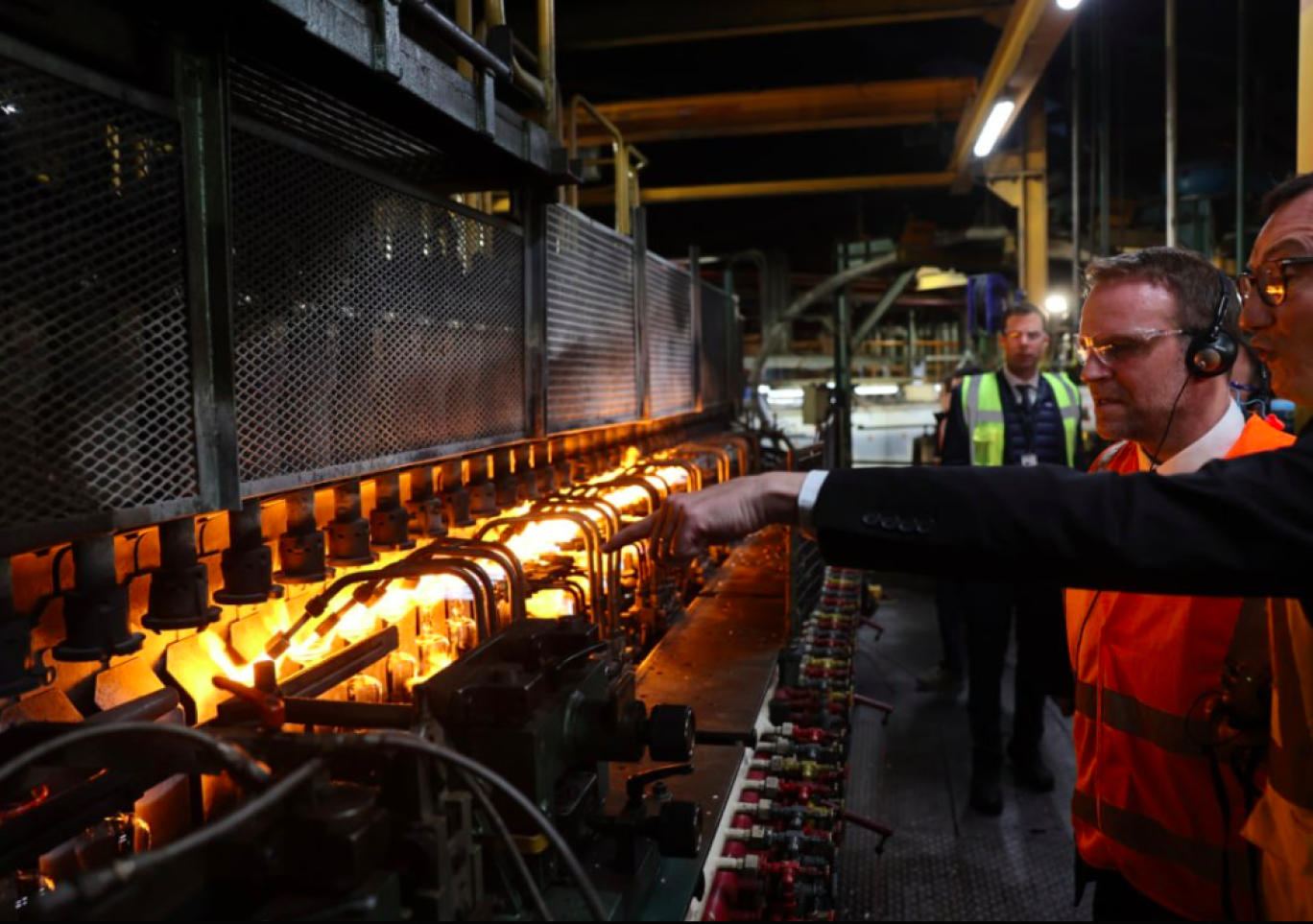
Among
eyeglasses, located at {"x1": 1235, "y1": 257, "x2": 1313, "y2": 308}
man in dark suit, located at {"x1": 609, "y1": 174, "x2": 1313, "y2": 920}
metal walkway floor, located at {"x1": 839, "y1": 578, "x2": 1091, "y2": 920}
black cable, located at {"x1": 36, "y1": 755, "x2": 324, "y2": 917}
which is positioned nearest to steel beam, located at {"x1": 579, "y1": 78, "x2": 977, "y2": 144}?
metal walkway floor, located at {"x1": 839, "y1": 578, "x2": 1091, "y2": 920}

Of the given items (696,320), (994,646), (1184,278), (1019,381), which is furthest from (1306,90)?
(696,320)

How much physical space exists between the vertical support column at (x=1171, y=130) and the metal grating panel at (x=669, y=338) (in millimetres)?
2989

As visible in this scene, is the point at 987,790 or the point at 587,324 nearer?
the point at 587,324

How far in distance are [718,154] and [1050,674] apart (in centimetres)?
1073

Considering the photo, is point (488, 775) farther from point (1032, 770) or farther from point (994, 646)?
point (1032, 770)

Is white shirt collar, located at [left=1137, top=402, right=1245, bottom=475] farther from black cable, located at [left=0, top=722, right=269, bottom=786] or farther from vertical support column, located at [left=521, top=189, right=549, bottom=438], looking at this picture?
vertical support column, located at [left=521, top=189, right=549, bottom=438]

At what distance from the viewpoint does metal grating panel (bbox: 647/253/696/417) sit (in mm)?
5773

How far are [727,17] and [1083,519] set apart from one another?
21.9 feet

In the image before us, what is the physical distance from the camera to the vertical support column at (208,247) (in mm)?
1806

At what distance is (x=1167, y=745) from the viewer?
6.81 ft

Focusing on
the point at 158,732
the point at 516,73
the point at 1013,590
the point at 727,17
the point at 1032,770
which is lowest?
the point at 1032,770

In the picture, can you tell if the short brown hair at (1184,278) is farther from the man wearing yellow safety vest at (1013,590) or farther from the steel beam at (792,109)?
the steel beam at (792,109)

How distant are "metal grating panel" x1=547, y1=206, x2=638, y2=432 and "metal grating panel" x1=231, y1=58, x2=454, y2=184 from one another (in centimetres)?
77

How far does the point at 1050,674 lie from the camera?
15.0 ft
